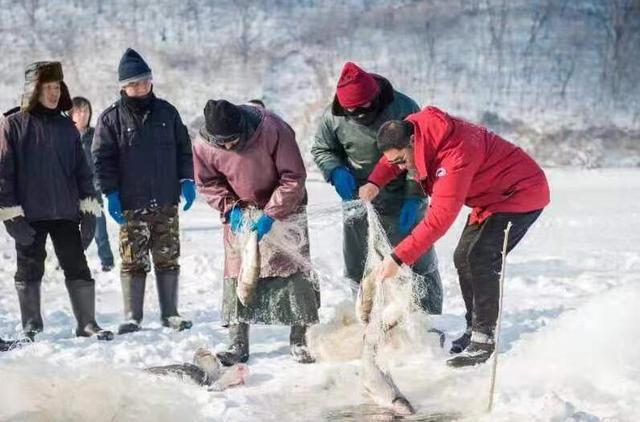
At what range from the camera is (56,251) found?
5754 mm

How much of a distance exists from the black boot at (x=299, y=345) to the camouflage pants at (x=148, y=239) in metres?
1.24

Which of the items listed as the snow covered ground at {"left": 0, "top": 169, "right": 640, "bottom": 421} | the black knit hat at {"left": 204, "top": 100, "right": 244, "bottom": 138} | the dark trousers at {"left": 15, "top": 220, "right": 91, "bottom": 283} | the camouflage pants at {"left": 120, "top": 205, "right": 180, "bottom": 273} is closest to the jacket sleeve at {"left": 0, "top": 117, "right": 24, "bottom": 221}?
the dark trousers at {"left": 15, "top": 220, "right": 91, "bottom": 283}

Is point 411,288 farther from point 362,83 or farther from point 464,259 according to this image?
point 362,83

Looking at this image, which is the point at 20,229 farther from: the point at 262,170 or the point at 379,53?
the point at 379,53

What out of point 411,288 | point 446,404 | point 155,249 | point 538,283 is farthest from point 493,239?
point 538,283

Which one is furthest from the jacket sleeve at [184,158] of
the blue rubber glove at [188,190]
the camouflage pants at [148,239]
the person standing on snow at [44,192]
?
the person standing on snow at [44,192]

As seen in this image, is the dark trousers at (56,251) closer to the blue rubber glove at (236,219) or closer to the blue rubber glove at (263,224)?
the blue rubber glove at (236,219)

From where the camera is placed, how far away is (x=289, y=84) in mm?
27344

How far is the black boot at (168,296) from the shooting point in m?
6.06

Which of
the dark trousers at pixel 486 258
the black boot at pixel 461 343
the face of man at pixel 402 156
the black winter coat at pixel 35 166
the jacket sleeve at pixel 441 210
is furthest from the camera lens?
the black winter coat at pixel 35 166

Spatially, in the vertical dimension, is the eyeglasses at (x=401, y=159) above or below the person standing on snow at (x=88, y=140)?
above

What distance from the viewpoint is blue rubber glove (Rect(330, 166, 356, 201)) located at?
548cm

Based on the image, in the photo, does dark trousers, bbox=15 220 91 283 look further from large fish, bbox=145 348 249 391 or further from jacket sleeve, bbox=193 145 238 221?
large fish, bbox=145 348 249 391

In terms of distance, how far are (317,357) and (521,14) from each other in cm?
2763
